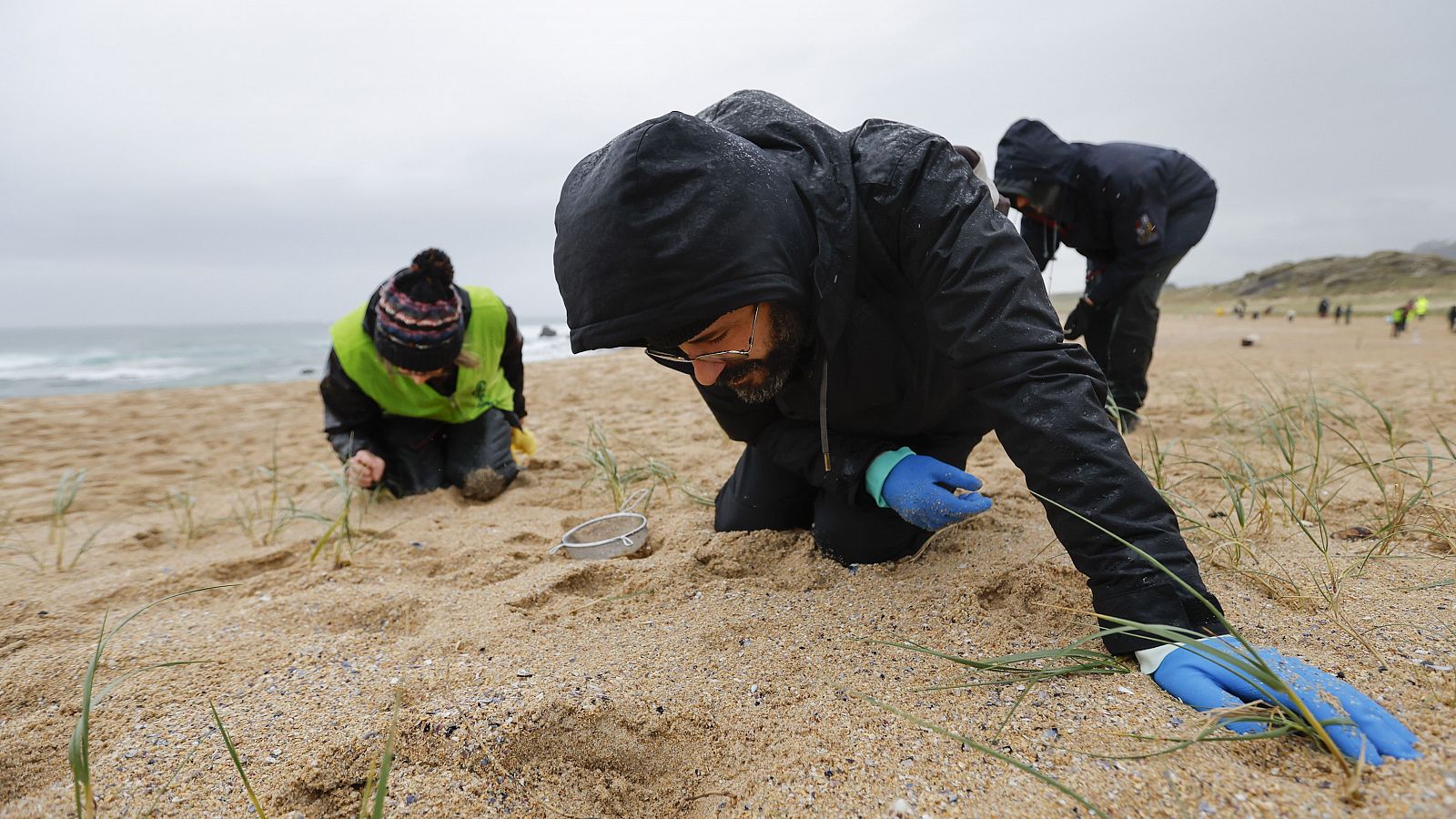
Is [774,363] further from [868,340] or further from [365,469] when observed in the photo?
[365,469]

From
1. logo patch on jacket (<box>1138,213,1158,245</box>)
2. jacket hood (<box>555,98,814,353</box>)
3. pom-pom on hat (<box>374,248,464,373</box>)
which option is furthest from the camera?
logo patch on jacket (<box>1138,213,1158,245</box>)

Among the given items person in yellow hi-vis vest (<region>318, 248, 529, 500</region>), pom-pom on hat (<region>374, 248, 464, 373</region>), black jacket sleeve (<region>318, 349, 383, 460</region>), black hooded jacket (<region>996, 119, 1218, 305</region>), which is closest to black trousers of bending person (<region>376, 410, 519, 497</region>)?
person in yellow hi-vis vest (<region>318, 248, 529, 500</region>)

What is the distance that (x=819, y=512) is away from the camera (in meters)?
1.89

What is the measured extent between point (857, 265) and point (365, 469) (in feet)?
7.42

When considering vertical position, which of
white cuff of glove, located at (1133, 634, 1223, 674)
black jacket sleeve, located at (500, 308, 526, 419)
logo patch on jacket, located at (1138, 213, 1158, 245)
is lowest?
white cuff of glove, located at (1133, 634, 1223, 674)

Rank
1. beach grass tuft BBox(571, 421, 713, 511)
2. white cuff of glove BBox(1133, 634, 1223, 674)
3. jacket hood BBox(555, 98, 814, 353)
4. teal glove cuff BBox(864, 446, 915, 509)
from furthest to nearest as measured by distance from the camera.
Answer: beach grass tuft BBox(571, 421, 713, 511) < teal glove cuff BBox(864, 446, 915, 509) < jacket hood BBox(555, 98, 814, 353) < white cuff of glove BBox(1133, 634, 1223, 674)

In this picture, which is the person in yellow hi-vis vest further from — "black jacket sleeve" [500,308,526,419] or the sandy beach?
the sandy beach

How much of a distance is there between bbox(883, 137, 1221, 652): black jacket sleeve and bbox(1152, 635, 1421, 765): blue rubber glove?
0.07m

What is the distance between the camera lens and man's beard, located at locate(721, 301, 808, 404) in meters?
1.47

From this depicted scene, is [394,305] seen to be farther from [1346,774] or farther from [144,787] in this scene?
[1346,774]

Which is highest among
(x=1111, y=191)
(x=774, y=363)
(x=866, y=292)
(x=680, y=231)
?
(x=1111, y=191)

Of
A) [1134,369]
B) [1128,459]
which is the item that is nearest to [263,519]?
[1128,459]

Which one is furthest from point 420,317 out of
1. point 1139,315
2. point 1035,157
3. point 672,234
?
point 1139,315

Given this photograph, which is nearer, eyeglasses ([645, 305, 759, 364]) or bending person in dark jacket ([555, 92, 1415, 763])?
bending person in dark jacket ([555, 92, 1415, 763])
